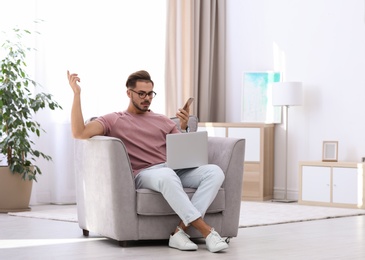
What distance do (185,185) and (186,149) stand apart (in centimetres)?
20

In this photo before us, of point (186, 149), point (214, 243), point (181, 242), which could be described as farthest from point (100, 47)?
point (214, 243)

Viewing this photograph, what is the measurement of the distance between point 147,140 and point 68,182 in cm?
243

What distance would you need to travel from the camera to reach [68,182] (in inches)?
268

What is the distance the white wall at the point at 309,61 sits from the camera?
702cm

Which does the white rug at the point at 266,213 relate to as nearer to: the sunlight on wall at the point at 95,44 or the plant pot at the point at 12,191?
the plant pot at the point at 12,191

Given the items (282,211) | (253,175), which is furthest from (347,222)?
(253,175)

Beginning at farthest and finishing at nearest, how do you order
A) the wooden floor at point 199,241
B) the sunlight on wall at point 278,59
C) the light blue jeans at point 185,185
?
the sunlight on wall at point 278,59 < the light blue jeans at point 185,185 < the wooden floor at point 199,241

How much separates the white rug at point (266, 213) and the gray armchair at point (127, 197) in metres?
0.83

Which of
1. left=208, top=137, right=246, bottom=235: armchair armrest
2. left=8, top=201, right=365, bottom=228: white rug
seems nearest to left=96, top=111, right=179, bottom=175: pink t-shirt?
left=208, top=137, right=246, bottom=235: armchair armrest

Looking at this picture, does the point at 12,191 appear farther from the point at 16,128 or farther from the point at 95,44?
the point at 95,44

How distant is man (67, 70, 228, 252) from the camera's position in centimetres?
414

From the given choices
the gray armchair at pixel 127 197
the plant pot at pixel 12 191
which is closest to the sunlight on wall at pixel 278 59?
the plant pot at pixel 12 191

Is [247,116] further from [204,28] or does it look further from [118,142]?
[118,142]

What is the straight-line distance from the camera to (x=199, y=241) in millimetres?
4496
